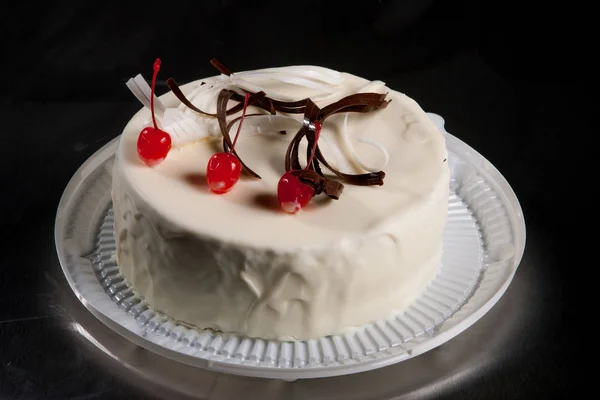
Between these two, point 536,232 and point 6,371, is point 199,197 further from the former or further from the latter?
point 536,232

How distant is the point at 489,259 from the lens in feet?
8.79

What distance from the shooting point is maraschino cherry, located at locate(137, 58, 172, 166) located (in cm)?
244

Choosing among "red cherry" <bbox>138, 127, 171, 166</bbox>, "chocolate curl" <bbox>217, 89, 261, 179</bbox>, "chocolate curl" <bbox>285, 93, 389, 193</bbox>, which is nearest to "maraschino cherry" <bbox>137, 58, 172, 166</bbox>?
"red cherry" <bbox>138, 127, 171, 166</bbox>

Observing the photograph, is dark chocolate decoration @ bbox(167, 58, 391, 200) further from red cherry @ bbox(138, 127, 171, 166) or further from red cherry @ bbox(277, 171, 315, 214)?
red cherry @ bbox(138, 127, 171, 166)

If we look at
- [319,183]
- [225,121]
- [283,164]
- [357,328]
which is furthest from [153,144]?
[357,328]

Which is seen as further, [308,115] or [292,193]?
[308,115]

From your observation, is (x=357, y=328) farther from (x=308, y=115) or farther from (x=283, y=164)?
(x=308, y=115)

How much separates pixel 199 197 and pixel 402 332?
2.13 feet

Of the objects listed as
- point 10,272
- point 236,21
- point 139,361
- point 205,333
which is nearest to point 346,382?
point 205,333

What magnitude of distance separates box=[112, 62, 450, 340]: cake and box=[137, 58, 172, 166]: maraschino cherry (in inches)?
1.0

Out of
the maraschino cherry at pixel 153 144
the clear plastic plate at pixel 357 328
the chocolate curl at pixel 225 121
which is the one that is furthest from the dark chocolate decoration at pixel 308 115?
the clear plastic plate at pixel 357 328

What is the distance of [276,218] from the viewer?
2.32 metres

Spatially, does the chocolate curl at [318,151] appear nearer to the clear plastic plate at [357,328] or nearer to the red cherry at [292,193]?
the red cherry at [292,193]

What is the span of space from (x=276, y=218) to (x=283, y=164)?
0.24 m
